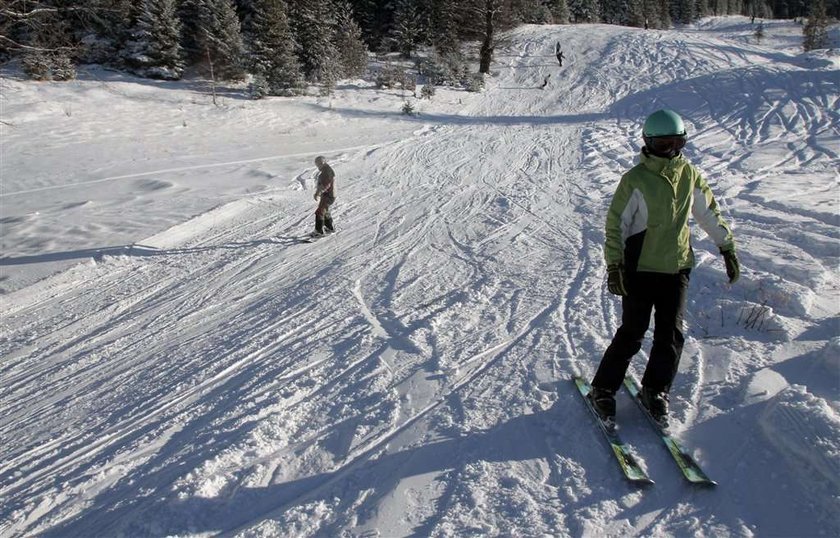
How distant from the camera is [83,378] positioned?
17.9 feet

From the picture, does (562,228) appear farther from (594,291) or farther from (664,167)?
(664,167)

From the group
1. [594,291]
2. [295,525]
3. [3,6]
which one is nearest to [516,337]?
[594,291]

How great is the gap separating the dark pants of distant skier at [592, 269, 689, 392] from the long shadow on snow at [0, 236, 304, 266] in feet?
22.9

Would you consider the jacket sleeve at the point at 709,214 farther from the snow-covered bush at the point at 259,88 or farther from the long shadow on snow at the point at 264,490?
the snow-covered bush at the point at 259,88

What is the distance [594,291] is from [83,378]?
230 inches

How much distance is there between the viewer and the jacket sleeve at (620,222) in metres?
3.41

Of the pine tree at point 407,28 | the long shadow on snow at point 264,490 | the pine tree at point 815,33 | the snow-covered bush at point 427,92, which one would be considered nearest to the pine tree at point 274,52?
the snow-covered bush at point 427,92

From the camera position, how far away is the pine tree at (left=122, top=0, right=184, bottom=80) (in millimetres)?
24469

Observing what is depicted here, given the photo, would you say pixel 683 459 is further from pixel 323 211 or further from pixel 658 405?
pixel 323 211

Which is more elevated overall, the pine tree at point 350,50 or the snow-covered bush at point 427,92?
the pine tree at point 350,50

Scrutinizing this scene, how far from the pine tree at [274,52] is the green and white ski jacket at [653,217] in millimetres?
24241

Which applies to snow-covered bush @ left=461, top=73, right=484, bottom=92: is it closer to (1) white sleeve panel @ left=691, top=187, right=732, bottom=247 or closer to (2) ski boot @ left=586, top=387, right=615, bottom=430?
(1) white sleeve panel @ left=691, top=187, right=732, bottom=247

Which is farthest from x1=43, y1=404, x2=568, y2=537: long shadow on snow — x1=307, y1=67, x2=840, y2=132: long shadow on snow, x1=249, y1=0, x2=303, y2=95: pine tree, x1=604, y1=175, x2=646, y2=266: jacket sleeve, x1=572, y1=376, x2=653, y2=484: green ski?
x1=249, y1=0, x2=303, y2=95: pine tree

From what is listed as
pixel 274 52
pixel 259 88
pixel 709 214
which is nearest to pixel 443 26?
pixel 274 52
